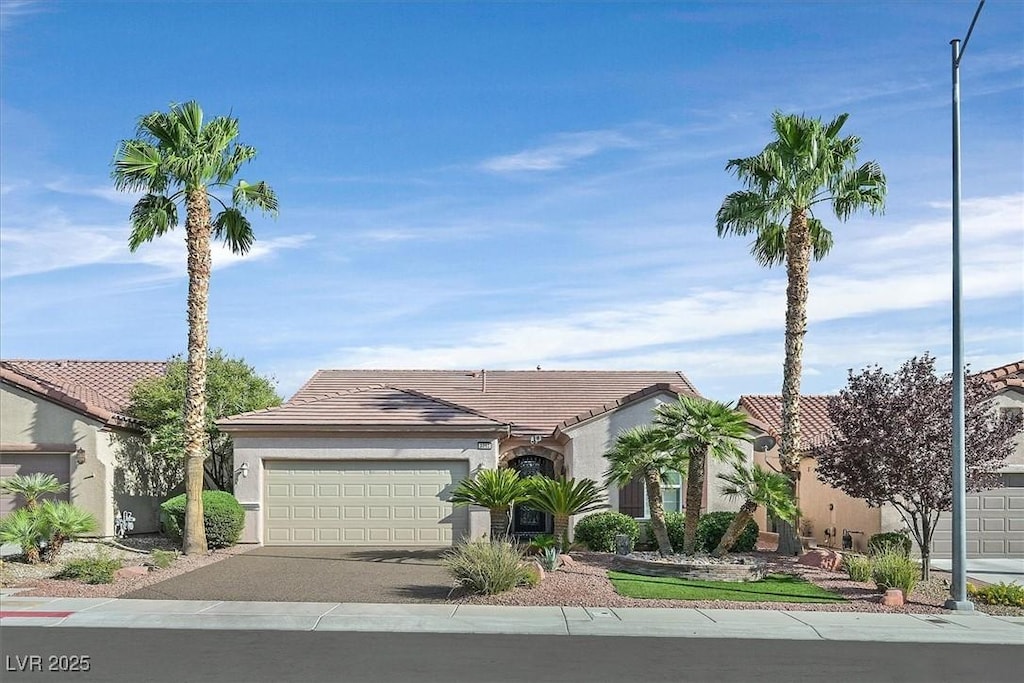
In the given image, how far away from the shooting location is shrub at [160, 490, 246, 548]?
81.5 feet

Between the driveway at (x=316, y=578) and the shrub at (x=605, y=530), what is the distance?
3.63 metres

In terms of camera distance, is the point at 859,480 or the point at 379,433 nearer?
the point at 859,480

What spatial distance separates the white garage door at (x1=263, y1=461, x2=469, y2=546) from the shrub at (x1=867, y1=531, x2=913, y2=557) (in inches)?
371

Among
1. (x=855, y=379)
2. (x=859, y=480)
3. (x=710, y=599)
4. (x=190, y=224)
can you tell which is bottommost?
(x=710, y=599)

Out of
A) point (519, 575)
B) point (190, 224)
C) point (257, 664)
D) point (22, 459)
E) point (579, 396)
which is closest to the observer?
point (257, 664)

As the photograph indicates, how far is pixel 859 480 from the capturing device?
21.4 metres

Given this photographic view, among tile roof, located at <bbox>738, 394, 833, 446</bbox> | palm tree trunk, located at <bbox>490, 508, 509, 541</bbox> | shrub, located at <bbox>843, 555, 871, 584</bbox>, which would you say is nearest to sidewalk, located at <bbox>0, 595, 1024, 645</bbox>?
shrub, located at <bbox>843, 555, 871, 584</bbox>

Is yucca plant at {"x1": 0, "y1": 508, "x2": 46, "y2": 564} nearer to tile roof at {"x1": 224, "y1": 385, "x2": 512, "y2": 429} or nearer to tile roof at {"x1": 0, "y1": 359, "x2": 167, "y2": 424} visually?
tile roof at {"x1": 224, "y1": 385, "x2": 512, "y2": 429}

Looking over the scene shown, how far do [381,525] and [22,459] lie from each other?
1002 cm

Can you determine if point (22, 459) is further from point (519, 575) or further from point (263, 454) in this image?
point (519, 575)

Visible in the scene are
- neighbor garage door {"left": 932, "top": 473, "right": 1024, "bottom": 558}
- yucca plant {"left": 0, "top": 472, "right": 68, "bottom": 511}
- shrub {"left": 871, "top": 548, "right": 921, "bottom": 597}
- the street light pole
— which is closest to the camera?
the street light pole

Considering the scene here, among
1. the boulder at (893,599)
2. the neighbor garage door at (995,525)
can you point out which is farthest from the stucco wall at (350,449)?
the neighbor garage door at (995,525)

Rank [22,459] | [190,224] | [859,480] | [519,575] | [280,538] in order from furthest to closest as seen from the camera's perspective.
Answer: [22,459] → [280,538] → [190,224] → [859,480] → [519,575]

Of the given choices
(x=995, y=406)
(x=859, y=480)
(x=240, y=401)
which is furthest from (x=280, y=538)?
(x=995, y=406)
